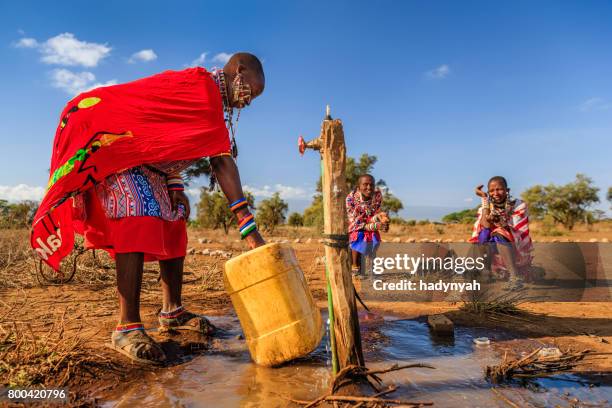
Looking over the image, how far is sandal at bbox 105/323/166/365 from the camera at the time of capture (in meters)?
2.78

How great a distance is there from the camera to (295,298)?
8.67 feet

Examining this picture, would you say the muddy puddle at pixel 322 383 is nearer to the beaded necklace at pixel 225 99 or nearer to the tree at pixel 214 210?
the beaded necklace at pixel 225 99

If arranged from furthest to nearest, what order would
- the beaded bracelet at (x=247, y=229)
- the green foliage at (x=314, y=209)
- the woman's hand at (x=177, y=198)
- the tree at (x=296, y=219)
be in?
the tree at (x=296, y=219) → the green foliage at (x=314, y=209) → the woman's hand at (x=177, y=198) → the beaded bracelet at (x=247, y=229)

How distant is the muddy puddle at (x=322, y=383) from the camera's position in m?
2.38

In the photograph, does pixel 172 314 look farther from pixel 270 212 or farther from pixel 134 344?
pixel 270 212

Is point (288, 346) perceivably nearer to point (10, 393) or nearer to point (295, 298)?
point (295, 298)

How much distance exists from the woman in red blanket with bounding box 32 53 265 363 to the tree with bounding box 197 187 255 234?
16096mm

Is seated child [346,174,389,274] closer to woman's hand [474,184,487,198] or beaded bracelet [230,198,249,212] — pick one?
woman's hand [474,184,487,198]

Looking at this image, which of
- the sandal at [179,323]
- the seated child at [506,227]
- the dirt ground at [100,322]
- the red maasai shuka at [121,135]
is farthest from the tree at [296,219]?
the red maasai shuka at [121,135]

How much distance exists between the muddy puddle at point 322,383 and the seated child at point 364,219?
3.31m

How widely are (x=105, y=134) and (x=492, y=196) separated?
195 inches

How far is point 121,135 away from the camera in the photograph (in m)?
2.84

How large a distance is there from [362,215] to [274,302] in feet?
14.0

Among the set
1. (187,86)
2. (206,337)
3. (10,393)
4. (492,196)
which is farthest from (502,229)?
(10,393)
